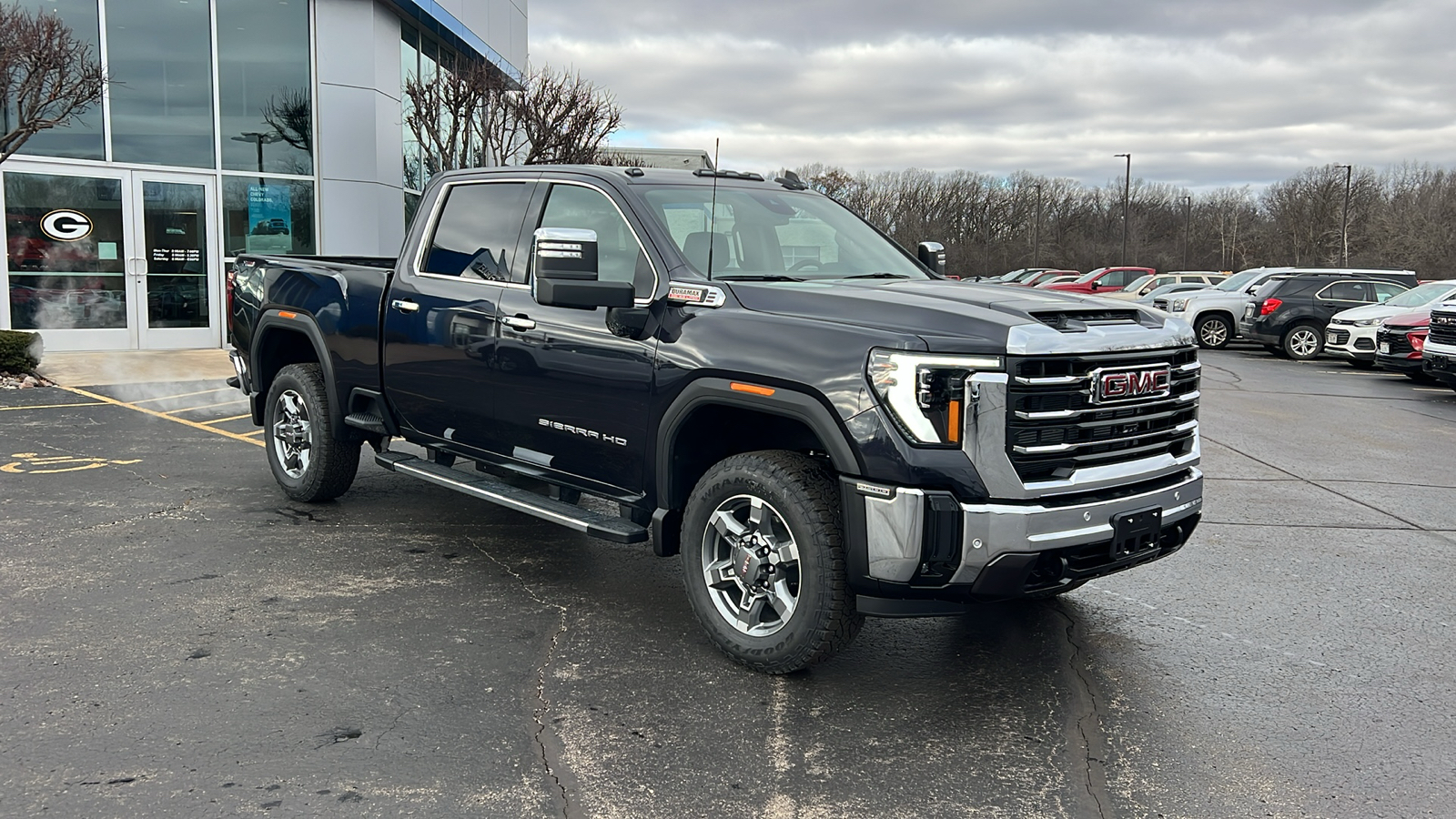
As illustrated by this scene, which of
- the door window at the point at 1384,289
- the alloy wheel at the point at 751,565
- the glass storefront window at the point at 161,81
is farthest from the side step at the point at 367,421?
the door window at the point at 1384,289

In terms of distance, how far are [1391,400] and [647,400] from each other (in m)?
13.5

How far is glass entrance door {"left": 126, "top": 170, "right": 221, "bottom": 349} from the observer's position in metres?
16.5

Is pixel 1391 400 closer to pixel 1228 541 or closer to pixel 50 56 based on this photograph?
pixel 1228 541

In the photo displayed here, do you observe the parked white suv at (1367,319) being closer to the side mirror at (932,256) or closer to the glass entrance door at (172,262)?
the side mirror at (932,256)

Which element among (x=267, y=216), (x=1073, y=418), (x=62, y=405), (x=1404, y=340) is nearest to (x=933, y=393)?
(x=1073, y=418)

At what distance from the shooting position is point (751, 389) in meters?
4.13

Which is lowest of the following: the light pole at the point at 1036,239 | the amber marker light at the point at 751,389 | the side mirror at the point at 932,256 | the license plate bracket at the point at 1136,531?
the license plate bracket at the point at 1136,531

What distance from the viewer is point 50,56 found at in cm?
1318

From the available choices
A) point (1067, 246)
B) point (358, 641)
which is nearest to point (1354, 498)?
point (358, 641)

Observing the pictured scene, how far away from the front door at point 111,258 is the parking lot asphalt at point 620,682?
10.6 metres

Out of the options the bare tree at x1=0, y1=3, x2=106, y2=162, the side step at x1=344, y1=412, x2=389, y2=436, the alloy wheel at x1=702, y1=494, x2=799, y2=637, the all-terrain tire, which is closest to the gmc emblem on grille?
the alloy wheel at x1=702, y1=494, x2=799, y2=637

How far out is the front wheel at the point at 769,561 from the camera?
12.9 feet

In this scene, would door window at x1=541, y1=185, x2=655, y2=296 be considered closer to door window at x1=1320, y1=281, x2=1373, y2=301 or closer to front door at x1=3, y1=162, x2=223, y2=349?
front door at x1=3, y1=162, x2=223, y2=349

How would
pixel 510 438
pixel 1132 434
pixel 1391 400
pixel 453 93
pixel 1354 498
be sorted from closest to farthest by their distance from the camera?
pixel 1132 434 → pixel 510 438 → pixel 1354 498 → pixel 1391 400 → pixel 453 93
